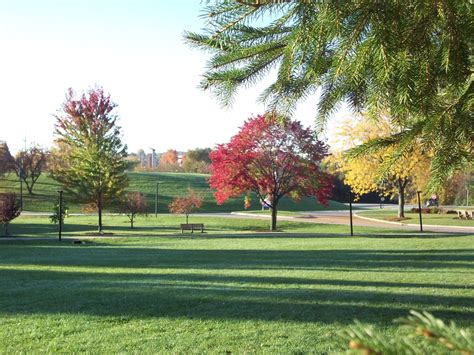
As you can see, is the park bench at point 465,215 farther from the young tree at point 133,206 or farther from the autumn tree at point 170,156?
the autumn tree at point 170,156

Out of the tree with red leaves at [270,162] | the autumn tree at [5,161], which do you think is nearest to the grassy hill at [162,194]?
the autumn tree at [5,161]

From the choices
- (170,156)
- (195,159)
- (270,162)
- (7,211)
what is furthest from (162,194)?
(170,156)

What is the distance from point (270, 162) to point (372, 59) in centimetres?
2983

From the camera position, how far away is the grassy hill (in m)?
57.2

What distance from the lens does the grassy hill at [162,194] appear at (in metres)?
57.2

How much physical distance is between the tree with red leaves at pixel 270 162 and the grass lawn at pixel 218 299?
15350 millimetres

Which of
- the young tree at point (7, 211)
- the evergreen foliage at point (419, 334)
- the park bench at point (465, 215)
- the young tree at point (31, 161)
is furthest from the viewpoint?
the young tree at point (31, 161)

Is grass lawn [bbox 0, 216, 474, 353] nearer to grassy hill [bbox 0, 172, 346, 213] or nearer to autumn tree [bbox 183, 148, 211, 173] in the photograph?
grassy hill [bbox 0, 172, 346, 213]

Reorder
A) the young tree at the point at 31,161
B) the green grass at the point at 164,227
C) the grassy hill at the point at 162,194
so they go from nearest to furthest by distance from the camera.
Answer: the green grass at the point at 164,227
the grassy hill at the point at 162,194
the young tree at the point at 31,161

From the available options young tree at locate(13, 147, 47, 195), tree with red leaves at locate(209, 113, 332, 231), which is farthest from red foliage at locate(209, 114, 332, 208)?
young tree at locate(13, 147, 47, 195)

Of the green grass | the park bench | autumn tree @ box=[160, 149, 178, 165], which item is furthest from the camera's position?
autumn tree @ box=[160, 149, 178, 165]

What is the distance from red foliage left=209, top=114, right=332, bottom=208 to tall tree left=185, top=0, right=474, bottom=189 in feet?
92.4

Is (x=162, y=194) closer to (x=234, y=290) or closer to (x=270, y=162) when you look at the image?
(x=270, y=162)

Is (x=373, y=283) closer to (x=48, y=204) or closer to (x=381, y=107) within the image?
(x=381, y=107)
